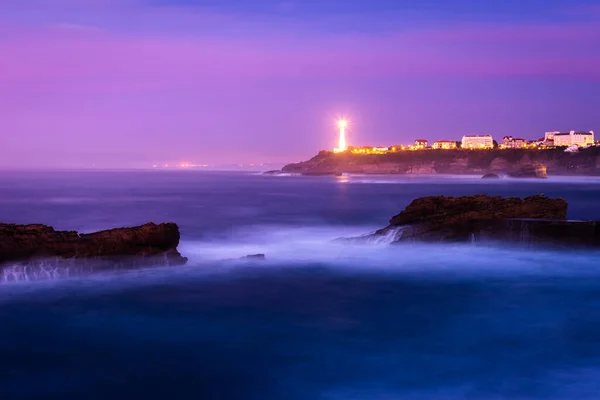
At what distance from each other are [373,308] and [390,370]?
405 centimetres

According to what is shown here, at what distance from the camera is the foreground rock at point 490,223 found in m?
18.9

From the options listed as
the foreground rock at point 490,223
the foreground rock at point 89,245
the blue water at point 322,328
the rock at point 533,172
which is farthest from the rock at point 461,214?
the rock at point 533,172

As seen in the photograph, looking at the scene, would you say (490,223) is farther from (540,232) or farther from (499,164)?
(499,164)

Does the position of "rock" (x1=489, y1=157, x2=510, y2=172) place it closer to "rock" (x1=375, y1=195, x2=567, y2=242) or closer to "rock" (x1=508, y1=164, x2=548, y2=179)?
"rock" (x1=508, y1=164, x2=548, y2=179)

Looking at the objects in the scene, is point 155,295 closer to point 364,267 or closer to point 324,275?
point 324,275

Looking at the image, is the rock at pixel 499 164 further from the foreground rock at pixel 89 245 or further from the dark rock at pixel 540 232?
the foreground rock at pixel 89 245

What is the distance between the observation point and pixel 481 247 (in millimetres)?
19672

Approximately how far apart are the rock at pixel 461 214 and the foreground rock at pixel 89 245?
25.9 feet

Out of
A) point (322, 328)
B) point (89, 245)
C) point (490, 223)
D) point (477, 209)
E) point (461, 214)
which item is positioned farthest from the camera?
point (477, 209)

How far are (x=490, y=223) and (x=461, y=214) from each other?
3.71ft

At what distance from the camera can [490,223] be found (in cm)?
1986

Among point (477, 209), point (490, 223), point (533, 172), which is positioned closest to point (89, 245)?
point (490, 223)

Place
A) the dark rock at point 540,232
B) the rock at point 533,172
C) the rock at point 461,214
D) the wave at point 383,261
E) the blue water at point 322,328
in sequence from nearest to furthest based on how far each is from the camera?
the blue water at point 322,328 < the wave at point 383,261 < the dark rock at point 540,232 < the rock at point 461,214 < the rock at point 533,172

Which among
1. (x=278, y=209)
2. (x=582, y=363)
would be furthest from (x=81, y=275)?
(x=278, y=209)
